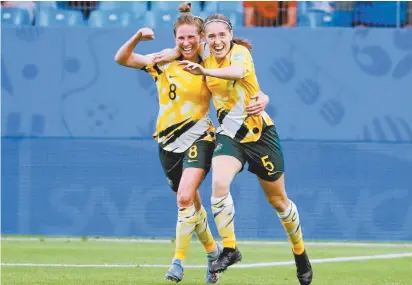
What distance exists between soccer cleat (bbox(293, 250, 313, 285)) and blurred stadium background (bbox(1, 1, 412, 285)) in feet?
20.1

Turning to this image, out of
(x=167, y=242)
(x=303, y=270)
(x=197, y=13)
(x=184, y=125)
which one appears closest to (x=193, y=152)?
(x=184, y=125)

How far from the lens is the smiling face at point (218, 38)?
7.86m

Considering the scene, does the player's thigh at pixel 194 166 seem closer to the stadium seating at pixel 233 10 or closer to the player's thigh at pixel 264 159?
the player's thigh at pixel 264 159

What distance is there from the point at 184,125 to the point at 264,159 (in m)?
0.79

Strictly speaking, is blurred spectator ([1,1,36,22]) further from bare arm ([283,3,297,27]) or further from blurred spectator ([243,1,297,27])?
bare arm ([283,3,297,27])

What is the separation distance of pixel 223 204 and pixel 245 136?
0.55 metres

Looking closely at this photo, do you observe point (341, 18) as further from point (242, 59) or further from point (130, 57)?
point (242, 59)

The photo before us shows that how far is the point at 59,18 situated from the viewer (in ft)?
49.0

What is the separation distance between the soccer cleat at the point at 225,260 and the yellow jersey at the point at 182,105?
0.99m

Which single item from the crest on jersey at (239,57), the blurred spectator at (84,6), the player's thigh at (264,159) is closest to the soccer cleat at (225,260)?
→ the player's thigh at (264,159)

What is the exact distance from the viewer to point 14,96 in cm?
1462

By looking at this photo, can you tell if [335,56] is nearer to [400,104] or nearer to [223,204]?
[400,104]

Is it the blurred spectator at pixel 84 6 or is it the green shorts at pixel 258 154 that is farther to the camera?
the blurred spectator at pixel 84 6

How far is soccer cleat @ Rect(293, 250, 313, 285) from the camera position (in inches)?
317
